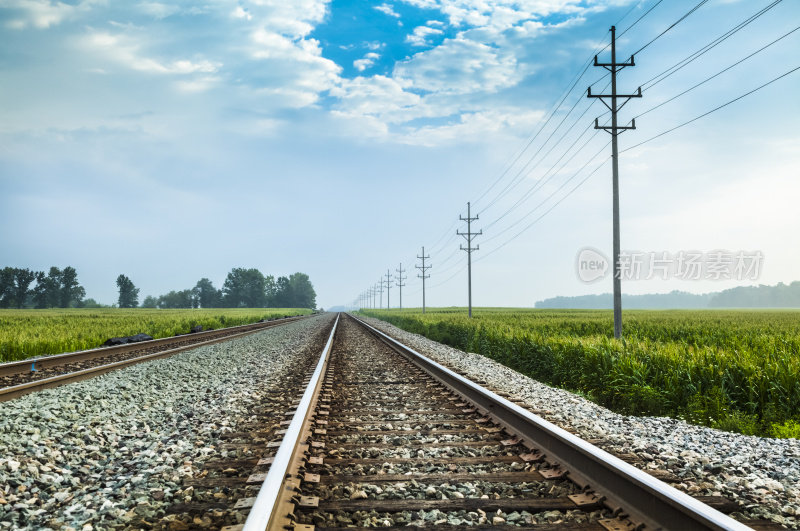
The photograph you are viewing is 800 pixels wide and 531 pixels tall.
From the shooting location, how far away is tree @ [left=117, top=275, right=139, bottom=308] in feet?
539

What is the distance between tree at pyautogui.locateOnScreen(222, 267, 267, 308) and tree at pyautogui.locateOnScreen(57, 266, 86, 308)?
47619 mm

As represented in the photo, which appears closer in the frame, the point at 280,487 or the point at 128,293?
the point at 280,487

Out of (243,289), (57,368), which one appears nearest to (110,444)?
(57,368)

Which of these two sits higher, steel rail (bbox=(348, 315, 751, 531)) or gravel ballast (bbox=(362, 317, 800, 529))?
steel rail (bbox=(348, 315, 751, 531))

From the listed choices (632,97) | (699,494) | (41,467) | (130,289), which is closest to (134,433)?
(41,467)

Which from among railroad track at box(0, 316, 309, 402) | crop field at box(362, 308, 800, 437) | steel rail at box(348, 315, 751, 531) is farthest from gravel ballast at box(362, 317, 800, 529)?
railroad track at box(0, 316, 309, 402)

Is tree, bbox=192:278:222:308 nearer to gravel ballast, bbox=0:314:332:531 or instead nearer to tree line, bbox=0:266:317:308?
tree line, bbox=0:266:317:308

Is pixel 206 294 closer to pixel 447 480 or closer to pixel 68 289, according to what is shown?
pixel 68 289

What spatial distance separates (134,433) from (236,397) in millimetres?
2083

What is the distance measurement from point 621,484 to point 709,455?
6.59 ft

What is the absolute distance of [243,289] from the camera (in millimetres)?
177750

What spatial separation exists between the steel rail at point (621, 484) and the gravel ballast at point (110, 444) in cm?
281

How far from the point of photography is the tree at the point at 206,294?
18031 cm

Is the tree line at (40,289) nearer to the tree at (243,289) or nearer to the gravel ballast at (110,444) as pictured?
the tree at (243,289)
